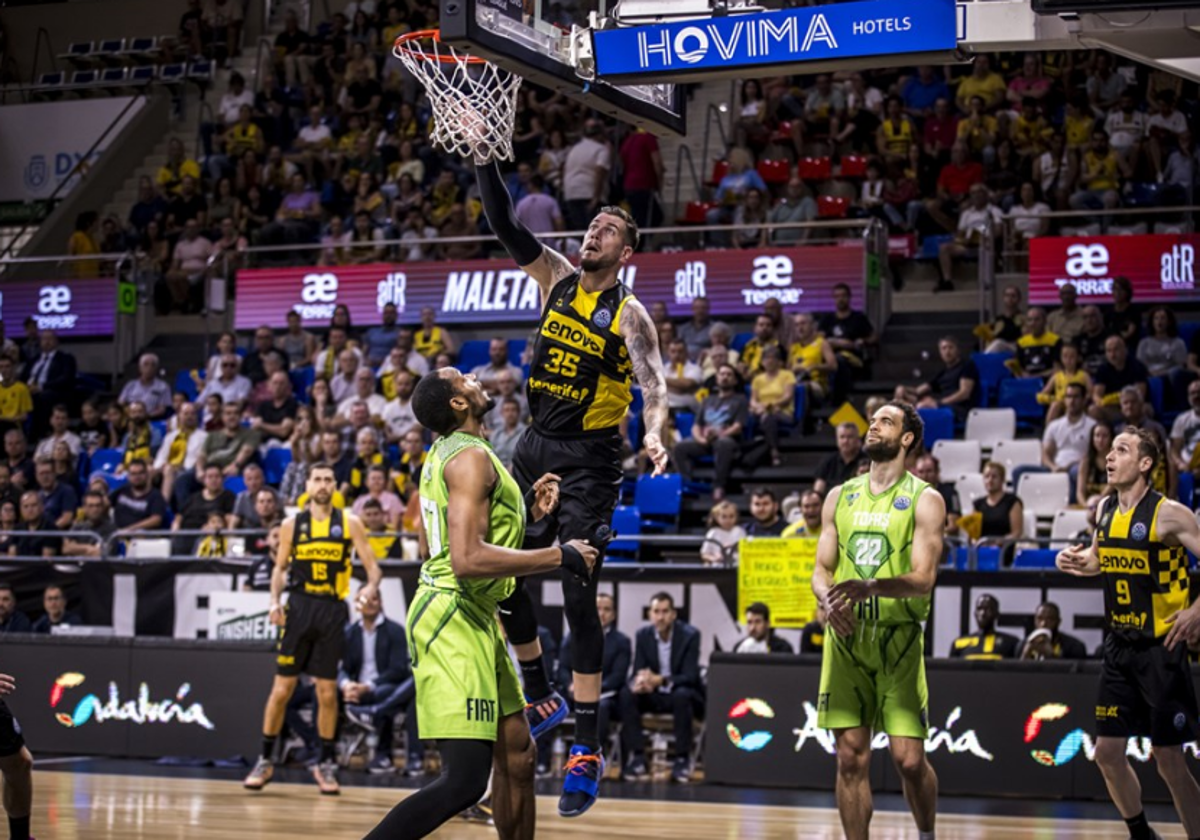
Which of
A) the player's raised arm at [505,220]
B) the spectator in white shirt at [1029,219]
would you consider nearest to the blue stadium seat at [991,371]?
the spectator in white shirt at [1029,219]

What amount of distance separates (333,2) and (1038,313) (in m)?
13.7

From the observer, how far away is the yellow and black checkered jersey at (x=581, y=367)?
7.69 meters

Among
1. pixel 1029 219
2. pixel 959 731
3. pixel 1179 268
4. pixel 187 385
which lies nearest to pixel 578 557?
pixel 959 731

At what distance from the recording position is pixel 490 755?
660cm

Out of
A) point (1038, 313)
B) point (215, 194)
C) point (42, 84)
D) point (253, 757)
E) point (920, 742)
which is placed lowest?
point (253, 757)

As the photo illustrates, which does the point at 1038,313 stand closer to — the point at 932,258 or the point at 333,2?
the point at 932,258

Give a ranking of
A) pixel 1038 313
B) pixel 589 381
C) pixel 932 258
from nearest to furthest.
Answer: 1. pixel 589 381
2. pixel 1038 313
3. pixel 932 258

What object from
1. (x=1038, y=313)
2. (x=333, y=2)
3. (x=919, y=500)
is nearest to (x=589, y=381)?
(x=919, y=500)

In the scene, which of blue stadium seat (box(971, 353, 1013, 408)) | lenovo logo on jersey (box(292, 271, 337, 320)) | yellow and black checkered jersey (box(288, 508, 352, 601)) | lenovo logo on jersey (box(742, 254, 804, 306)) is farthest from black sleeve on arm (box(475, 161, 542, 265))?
lenovo logo on jersey (box(292, 271, 337, 320))

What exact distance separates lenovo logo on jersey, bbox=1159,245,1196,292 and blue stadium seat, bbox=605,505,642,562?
18.4ft

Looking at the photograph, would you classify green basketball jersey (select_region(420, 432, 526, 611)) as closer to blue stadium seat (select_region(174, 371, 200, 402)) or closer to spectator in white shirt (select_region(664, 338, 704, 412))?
spectator in white shirt (select_region(664, 338, 704, 412))

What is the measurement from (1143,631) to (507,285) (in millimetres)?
10894

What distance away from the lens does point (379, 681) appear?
1405 cm

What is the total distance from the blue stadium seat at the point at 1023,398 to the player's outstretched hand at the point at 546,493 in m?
9.24
